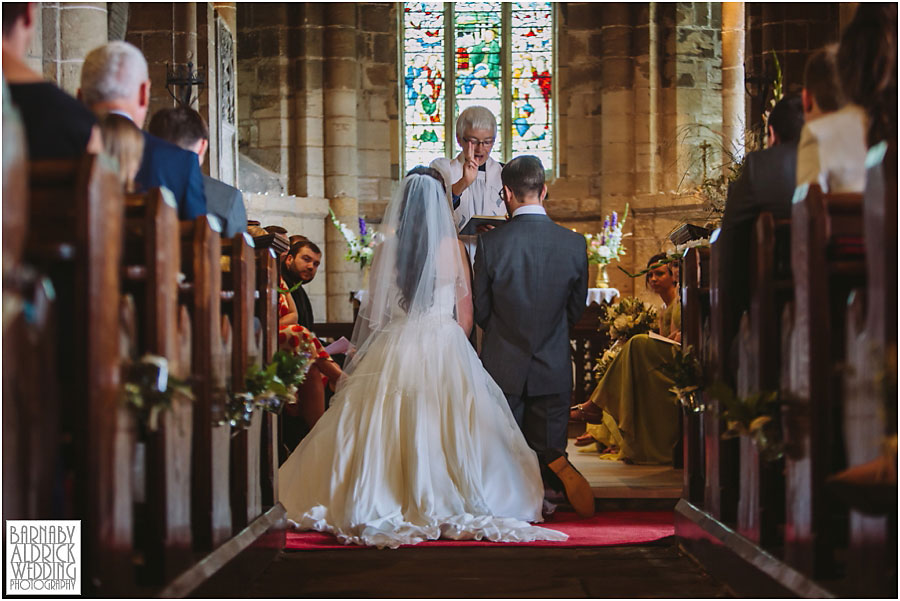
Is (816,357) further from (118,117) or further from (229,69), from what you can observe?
(229,69)

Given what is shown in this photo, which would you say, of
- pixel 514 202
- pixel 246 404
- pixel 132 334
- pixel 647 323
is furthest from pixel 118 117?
pixel 647 323

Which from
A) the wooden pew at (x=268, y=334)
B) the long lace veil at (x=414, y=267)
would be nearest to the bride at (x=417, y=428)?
the long lace veil at (x=414, y=267)

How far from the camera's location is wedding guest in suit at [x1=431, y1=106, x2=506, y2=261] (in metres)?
6.07

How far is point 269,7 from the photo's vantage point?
13562 mm

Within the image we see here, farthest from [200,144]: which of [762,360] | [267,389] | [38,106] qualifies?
[762,360]

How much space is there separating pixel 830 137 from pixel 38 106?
71.4 inches

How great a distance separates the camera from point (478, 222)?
589 centimetres

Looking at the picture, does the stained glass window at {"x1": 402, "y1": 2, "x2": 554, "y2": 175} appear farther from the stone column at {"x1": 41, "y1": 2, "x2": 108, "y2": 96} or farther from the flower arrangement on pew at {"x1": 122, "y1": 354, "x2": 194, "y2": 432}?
the flower arrangement on pew at {"x1": 122, "y1": 354, "x2": 194, "y2": 432}

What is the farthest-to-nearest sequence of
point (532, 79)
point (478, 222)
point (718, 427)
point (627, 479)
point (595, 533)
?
point (532, 79) < point (478, 222) < point (627, 479) < point (595, 533) < point (718, 427)

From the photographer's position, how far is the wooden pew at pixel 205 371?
319cm

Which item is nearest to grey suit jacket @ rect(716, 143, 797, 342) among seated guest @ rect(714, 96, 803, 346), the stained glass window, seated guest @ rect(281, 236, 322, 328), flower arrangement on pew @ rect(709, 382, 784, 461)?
seated guest @ rect(714, 96, 803, 346)

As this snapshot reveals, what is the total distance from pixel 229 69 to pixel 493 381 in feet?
23.1

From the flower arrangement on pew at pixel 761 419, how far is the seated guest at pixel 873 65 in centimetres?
81

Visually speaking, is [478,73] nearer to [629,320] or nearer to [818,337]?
[629,320]
